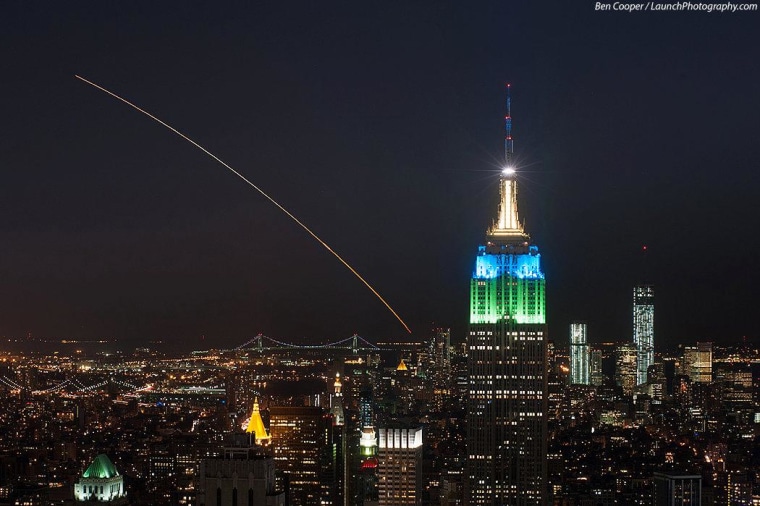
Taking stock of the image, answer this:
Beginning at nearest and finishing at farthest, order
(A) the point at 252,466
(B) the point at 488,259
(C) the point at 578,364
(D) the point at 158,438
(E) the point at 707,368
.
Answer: (A) the point at 252,466, (B) the point at 488,259, (D) the point at 158,438, (C) the point at 578,364, (E) the point at 707,368

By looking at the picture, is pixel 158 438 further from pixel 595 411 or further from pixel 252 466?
pixel 252 466

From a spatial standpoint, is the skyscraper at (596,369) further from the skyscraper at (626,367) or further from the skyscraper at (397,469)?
the skyscraper at (397,469)

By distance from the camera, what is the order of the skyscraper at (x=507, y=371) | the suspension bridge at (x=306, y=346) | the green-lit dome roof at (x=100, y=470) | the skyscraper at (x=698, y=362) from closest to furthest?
the green-lit dome roof at (x=100, y=470)
the skyscraper at (x=507, y=371)
the suspension bridge at (x=306, y=346)
the skyscraper at (x=698, y=362)

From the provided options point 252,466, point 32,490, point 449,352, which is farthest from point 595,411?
point 252,466

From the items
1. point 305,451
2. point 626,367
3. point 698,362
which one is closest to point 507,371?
point 305,451

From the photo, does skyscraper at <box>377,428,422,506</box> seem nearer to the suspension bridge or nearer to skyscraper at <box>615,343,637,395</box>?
the suspension bridge

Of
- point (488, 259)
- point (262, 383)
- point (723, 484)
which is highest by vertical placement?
point (488, 259)

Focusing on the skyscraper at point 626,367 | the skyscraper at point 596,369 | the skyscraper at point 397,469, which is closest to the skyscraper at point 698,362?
the skyscraper at point 626,367
